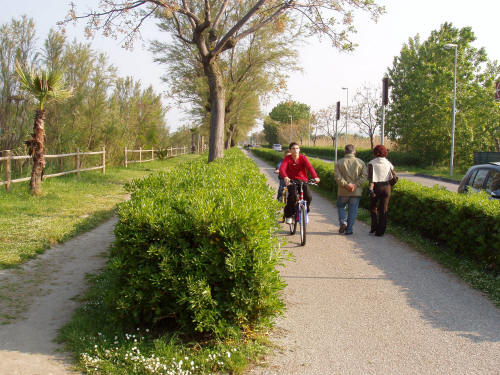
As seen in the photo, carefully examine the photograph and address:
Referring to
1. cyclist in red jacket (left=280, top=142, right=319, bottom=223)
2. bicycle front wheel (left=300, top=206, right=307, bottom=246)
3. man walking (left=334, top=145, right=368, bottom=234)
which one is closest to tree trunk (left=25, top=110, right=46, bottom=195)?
cyclist in red jacket (left=280, top=142, right=319, bottom=223)

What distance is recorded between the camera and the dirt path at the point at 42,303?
3268 millimetres

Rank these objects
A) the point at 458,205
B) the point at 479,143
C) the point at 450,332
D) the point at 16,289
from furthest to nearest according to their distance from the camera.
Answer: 1. the point at 479,143
2. the point at 458,205
3. the point at 16,289
4. the point at 450,332

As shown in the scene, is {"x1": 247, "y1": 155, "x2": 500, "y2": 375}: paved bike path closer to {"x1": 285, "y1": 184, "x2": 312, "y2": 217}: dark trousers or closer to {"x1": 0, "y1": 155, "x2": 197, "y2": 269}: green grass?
{"x1": 285, "y1": 184, "x2": 312, "y2": 217}: dark trousers

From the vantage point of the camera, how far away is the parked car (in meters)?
7.83

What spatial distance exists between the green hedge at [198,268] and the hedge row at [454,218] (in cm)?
361

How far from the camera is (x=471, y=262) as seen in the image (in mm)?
6133

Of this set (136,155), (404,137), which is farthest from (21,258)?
(404,137)

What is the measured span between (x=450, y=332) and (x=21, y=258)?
18.2ft

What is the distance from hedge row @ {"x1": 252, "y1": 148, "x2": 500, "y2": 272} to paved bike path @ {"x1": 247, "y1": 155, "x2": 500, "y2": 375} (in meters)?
0.56

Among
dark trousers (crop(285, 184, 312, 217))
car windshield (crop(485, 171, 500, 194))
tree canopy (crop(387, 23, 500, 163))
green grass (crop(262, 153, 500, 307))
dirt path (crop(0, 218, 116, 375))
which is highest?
tree canopy (crop(387, 23, 500, 163))

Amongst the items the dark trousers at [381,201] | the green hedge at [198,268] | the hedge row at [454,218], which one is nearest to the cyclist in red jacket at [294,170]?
the dark trousers at [381,201]

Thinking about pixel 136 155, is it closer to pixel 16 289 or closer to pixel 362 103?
pixel 16 289

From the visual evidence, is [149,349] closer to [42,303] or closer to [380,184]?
[42,303]

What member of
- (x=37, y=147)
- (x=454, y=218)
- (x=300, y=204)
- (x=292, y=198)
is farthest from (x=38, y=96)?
(x=454, y=218)
